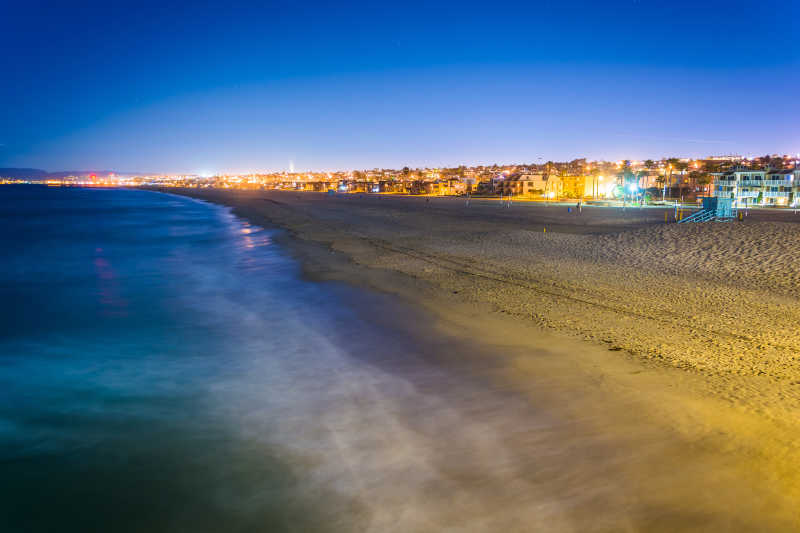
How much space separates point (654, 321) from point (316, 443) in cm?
808

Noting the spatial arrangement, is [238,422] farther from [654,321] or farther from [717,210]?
[717,210]

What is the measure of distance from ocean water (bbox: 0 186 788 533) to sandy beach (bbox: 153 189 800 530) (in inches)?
11.8

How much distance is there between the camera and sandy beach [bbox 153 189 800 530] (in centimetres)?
609

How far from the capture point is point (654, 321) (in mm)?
10422

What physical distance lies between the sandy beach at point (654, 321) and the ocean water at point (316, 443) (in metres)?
0.30

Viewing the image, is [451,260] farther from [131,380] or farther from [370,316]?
[131,380]

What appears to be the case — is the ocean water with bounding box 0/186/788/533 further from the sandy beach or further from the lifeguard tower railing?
the lifeguard tower railing

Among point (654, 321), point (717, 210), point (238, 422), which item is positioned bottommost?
point (238, 422)

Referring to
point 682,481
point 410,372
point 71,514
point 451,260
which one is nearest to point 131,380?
point 71,514

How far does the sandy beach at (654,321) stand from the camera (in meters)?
6.09

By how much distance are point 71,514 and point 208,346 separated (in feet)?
18.5

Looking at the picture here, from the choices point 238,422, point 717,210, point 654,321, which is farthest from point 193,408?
point 717,210

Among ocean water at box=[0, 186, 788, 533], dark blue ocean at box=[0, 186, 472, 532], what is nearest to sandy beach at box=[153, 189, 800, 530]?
ocean water at box=[0, 186, 788, 533]

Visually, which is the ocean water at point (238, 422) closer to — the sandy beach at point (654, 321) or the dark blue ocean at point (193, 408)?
the dark blue ocean at point (193, 408)
